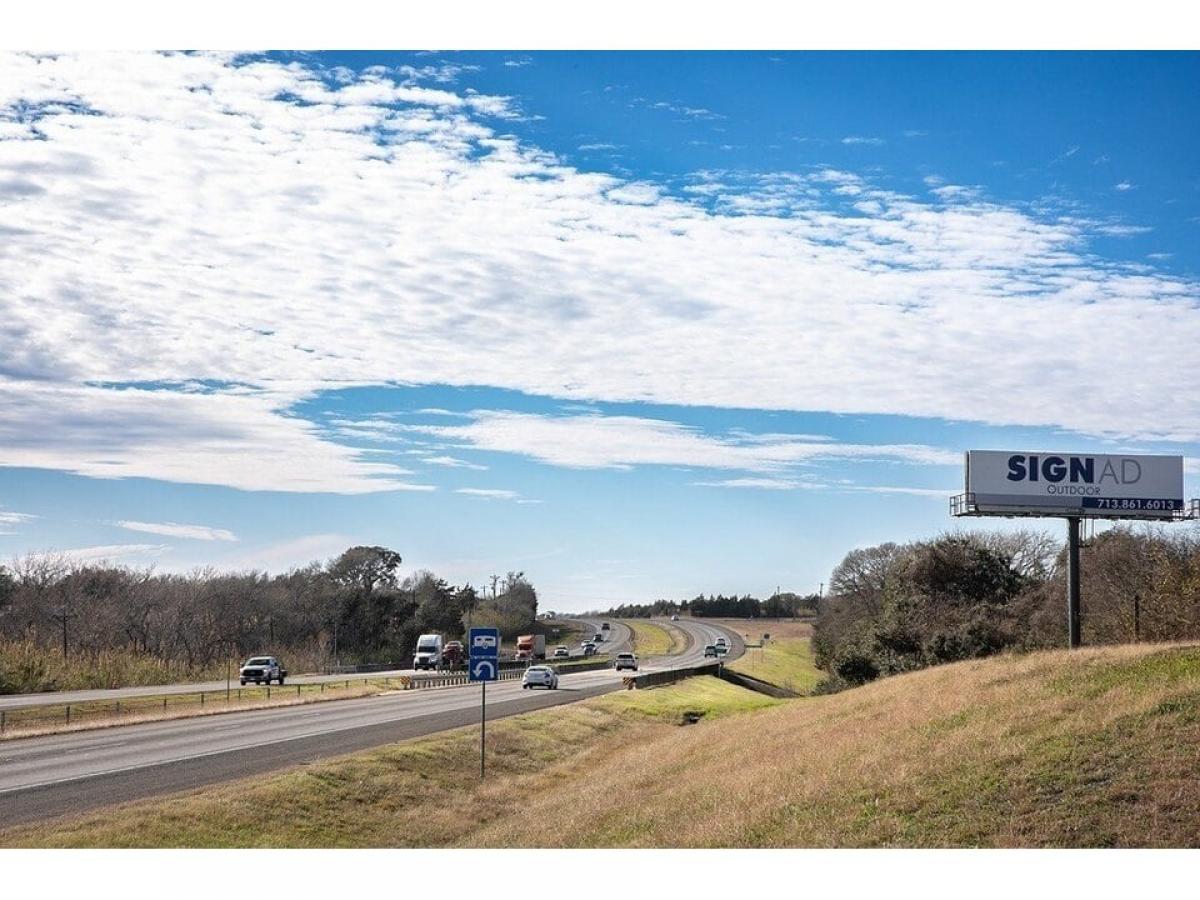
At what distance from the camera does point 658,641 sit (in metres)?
167

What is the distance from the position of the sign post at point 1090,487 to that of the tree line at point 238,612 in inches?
2006

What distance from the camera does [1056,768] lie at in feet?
61.2

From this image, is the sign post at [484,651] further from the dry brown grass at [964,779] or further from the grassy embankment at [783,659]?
the grassy embankment at [783,659]

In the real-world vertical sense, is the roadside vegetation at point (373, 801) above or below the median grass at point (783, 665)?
above

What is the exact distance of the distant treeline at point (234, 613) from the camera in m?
88.4

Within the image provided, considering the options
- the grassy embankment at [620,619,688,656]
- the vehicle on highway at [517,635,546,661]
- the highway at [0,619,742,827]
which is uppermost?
the highway at [0,619,742,827]

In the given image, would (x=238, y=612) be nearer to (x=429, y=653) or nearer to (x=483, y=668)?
(x=429, y=653)

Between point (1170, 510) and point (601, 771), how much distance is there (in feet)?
85.9

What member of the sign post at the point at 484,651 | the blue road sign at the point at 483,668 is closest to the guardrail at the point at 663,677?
the sign post at the point at 484,651

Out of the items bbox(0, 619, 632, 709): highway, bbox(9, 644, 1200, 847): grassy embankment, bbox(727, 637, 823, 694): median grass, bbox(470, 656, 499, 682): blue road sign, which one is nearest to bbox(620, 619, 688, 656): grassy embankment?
bbox(727, 637, 823, 694): median grass

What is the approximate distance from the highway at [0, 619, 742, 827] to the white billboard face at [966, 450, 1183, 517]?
22.7 meters

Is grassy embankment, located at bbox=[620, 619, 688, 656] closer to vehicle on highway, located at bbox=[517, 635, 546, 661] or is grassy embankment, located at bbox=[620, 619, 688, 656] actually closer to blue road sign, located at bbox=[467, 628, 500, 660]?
vehicle on highway, located at bbox=[517, 635, 546, 661]

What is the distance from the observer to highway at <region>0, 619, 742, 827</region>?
26555 millimetres

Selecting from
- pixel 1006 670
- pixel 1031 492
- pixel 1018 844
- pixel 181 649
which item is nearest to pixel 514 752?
pixel 1006 670
